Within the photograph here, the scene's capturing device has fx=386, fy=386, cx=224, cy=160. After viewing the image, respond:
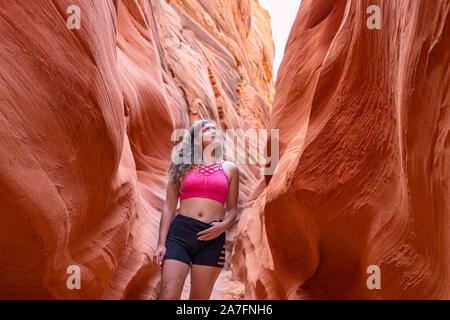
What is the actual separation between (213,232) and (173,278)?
486 millimetres

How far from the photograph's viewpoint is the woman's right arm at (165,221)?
3285 mm

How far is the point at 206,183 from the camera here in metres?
3.42

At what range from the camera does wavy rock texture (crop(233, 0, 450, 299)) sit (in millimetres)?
1823

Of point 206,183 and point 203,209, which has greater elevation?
point 206,183

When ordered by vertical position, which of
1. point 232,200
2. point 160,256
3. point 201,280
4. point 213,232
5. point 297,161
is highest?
point 297,161

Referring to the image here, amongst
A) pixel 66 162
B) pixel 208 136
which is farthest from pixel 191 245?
pixel 66 162

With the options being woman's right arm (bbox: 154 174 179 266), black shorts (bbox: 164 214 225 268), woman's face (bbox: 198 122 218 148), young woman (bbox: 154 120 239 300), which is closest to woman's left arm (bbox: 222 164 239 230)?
young woman (bbox: 154 120 239 300)

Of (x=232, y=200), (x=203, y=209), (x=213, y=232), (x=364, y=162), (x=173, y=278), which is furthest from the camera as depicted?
(x=232, y=200)

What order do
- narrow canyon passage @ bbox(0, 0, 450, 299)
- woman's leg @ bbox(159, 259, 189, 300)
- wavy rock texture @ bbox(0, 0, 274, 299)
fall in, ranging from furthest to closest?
woman's leg @ bbox(159, 259, 189, 300)
wavy rock texture @ bbox(0, 0, 274, 299)
narrow canyon passage @ bbox(0, 0, 450, 299)

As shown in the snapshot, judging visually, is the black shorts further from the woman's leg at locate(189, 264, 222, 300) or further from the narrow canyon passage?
the narrow canyon passage

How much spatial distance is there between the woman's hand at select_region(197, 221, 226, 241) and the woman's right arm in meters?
0.35

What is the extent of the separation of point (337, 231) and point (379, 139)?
Result: 108 centimetres

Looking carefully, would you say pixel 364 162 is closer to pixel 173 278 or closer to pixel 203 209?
pixel 203 209

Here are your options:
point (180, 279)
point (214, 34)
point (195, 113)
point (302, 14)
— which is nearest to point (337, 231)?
point (180, 279)
